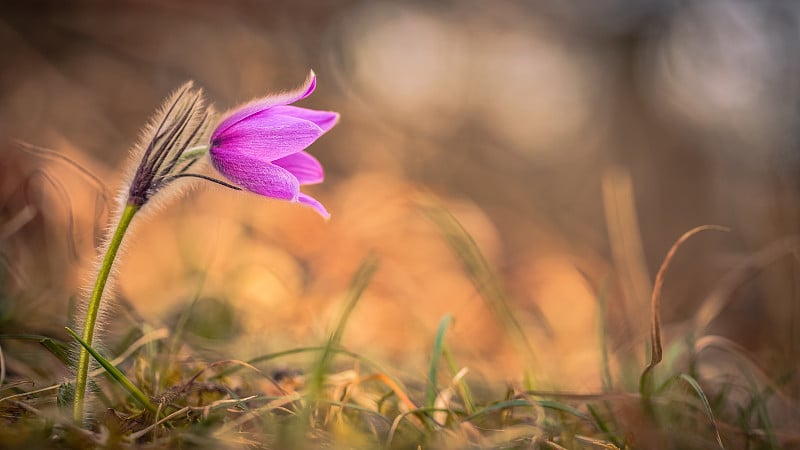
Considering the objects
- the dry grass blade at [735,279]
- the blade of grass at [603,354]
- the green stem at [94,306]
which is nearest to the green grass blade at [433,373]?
the blade of grass at [603,354]

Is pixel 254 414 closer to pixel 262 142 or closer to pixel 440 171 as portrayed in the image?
pixel 262 142

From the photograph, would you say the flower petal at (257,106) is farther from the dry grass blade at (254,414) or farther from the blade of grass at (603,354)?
the blade of grass at (603,354)

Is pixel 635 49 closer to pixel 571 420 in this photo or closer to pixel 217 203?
pixel 217 203

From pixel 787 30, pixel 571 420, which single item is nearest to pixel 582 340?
pixel 571 420

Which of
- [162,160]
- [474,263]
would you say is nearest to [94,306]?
[162,160]

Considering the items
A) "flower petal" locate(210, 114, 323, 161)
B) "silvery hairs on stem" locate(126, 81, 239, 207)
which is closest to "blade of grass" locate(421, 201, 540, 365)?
"flower petal" locate(210, 114, 323, 161)

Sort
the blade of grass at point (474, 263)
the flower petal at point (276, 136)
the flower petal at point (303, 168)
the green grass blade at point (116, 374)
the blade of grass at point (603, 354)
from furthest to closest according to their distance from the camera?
the blade of grass at point (474, 263), the blade of grass at point (603, 354), the flower petal at point (303, 168), the flower petal at point (276, 136), the green grass blade at point (116, 374)

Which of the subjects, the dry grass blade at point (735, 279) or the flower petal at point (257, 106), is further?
the dry grass blade at point (735, 279)
